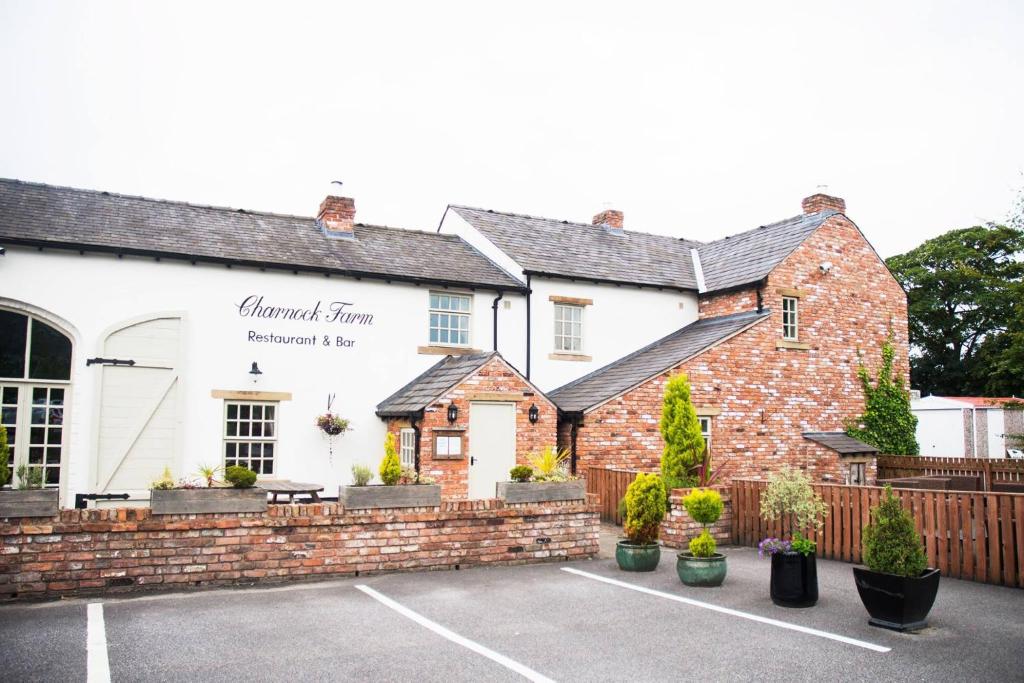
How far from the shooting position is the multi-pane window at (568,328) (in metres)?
21.0

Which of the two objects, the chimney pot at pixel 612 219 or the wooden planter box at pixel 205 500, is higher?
the chimney pot at pixel 612 219

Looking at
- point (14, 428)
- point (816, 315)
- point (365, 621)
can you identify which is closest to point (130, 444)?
point (14, 428)

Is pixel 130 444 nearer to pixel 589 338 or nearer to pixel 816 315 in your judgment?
pixel 589 338

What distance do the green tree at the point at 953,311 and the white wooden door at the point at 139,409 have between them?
38.3 meters

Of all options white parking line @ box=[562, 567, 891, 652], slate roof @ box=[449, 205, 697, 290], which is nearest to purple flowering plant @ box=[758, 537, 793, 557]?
white parking line @ box=[562, 567, 891, 652]

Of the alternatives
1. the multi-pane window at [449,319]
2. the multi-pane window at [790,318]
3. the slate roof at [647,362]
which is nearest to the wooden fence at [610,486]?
the slate roof at [647,362]

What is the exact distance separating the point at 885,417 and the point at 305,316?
15823 millimetres

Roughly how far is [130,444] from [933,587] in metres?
13.8

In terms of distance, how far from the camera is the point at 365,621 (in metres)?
8.41

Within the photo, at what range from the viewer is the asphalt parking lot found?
6.81 metres

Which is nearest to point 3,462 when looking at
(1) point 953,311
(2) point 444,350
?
(2) point 444,350

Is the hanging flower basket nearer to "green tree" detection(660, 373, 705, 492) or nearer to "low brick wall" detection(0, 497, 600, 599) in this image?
"low brick wall" detection(0, 497, 600, 599)

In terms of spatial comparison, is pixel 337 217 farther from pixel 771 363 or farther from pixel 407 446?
pixel 771 363

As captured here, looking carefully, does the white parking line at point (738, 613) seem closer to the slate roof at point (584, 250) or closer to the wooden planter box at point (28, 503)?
the wooden planter box at point (28, 503)
